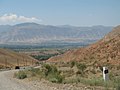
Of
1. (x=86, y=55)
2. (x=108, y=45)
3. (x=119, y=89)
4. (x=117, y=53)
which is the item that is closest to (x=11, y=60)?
(x=86, y=55)

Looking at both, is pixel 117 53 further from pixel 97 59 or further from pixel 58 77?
pixel 58 77

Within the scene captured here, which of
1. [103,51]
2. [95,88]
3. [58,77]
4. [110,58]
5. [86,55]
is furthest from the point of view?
[86,55]

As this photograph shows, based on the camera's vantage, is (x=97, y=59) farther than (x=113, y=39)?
No

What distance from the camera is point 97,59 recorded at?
284ft

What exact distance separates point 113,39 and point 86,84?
71925 mm

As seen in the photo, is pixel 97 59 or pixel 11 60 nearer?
pixel 97 59

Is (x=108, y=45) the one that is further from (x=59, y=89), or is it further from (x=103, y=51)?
(x=59, y=89)

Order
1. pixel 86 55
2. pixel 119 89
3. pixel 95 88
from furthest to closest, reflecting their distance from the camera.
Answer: pixel 86 55, pixel 95 88, pixel 119 89

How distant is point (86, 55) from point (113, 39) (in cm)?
912

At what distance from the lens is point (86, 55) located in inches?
3947

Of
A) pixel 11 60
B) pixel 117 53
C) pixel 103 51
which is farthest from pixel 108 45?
pixel 11 60

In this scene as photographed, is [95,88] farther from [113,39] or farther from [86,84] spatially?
[113,39]

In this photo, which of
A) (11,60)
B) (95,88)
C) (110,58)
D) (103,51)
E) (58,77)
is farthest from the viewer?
(11,60)

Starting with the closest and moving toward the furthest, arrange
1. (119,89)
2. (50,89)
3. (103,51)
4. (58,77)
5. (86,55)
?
(119,89) → (50,89) → (58,77) → (103,51) → (86,55)
